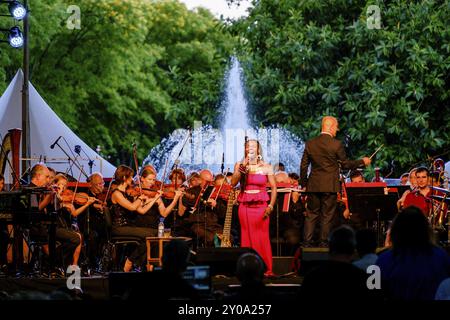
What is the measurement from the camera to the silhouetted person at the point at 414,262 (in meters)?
8.98

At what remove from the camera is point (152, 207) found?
1748cm

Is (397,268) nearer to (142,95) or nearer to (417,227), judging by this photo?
(417,227)

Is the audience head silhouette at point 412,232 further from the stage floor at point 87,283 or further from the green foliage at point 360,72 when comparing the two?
the green foliage at point 360,72

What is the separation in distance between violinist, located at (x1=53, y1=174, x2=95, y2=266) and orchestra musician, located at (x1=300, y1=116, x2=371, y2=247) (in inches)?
145

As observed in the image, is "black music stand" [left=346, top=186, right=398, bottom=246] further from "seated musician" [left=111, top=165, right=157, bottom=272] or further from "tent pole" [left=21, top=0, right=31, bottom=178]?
"tent pole" [left=21, top=0, right=31, bottom=178]

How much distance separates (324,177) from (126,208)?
3.20m

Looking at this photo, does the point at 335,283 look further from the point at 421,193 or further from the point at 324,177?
the point at 421,193

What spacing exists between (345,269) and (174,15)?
45790 millimetres

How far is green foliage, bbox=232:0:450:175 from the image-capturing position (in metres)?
29.8

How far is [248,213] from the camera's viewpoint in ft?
52.2

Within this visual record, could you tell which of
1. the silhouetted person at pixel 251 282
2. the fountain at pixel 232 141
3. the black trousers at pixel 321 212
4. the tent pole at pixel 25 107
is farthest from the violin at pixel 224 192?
the fountain at pixel 232 141

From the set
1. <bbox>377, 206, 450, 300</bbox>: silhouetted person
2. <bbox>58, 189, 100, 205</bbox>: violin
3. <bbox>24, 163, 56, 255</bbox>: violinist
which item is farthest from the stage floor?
<bbox>377, 206, 450, 300</bbox>: silhouetted person

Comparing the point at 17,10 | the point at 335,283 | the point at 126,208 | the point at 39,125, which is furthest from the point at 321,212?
the point at 39,125

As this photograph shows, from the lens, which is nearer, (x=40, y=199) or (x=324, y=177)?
(x=324, y=177)
